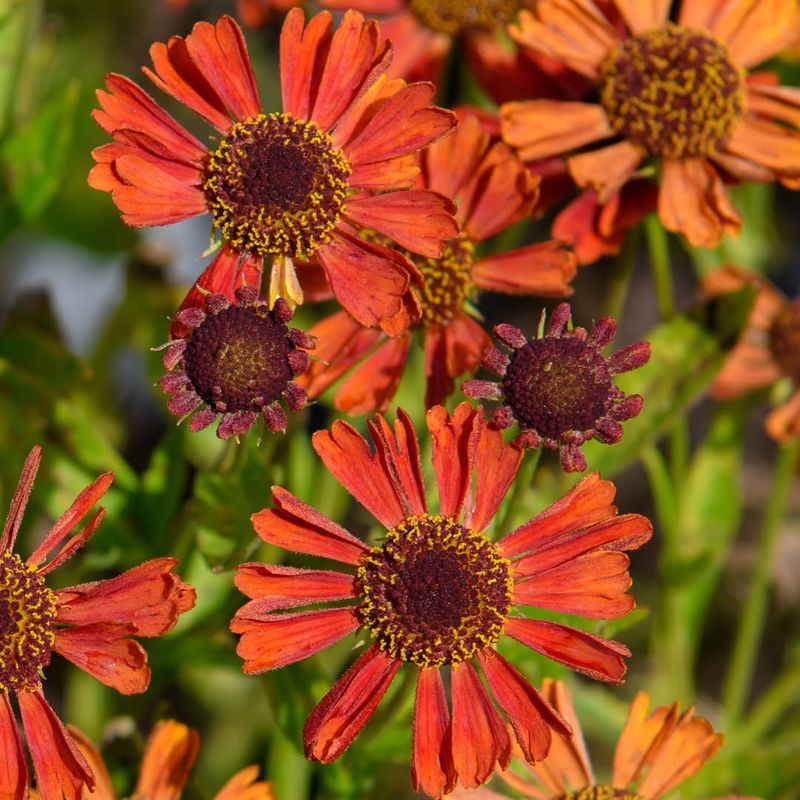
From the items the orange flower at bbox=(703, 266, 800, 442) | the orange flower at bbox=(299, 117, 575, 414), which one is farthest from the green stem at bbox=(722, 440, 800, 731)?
the orange flower at bbox=(299, 117, 575, 414)

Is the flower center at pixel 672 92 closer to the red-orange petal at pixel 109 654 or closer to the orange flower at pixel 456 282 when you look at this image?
the orange flower at pixel 456 282

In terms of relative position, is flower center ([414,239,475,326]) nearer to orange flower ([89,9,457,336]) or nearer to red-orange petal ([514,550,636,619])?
orange flower ([89,9,457,336])

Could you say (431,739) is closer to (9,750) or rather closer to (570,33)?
(9,750)

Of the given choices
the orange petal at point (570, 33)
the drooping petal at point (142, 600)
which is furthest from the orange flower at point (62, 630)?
the orange petal at point (570, 33)

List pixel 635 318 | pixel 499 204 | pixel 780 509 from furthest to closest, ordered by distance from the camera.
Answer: pixel 635 318 → pixel 780 509 → pixel 499 204

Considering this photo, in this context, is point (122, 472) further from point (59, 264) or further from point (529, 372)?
point (59, 264)

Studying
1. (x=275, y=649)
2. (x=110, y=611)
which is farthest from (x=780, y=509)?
(x=110, y=611)
